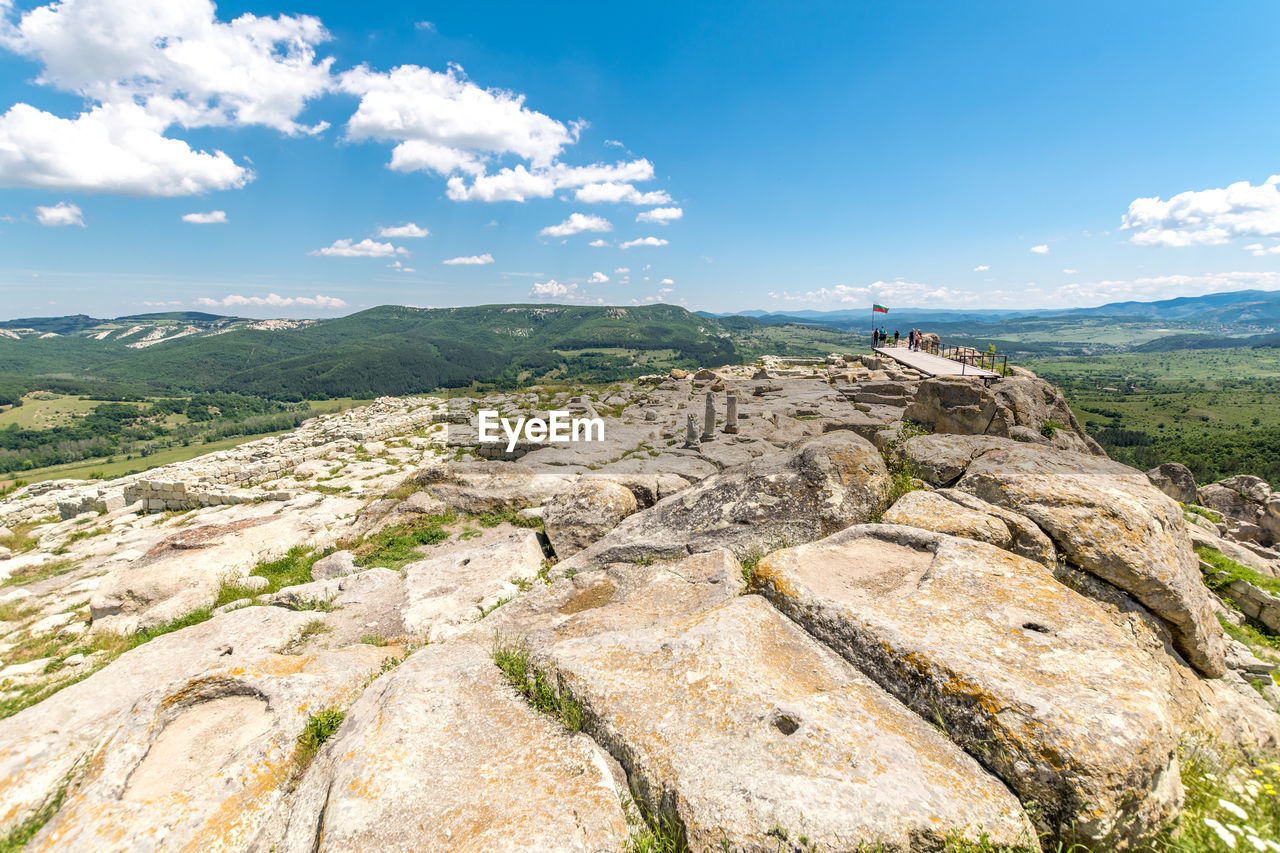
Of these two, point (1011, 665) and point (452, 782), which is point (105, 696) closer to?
point (452, 782)

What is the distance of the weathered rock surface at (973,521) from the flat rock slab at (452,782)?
5.33 m

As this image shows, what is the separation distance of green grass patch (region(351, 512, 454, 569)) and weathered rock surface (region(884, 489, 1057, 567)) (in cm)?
992

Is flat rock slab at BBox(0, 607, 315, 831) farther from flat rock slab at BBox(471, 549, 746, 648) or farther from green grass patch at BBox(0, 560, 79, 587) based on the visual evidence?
green grass patch at BBox(0, 560, 79, 587)

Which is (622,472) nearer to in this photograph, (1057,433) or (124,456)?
(1057,433)

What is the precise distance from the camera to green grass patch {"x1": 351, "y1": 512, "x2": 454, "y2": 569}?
1120 centimetres

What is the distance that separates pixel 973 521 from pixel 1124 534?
153 centimetres

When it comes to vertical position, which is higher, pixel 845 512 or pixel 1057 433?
pixel 845 512

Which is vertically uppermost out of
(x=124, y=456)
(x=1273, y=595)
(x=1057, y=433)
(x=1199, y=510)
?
(x=1057, y=433)

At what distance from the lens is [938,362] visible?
33594 mm

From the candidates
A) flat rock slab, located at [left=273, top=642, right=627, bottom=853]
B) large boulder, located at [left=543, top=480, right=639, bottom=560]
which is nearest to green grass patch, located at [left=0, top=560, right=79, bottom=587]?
large boulder, located at [left=543, top=480, right=639, bottom=560]

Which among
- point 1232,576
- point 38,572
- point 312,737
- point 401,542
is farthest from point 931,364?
point 38,572

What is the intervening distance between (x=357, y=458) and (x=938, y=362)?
3665 cm

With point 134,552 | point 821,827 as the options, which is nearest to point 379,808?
point 821,827

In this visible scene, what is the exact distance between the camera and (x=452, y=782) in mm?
3875
